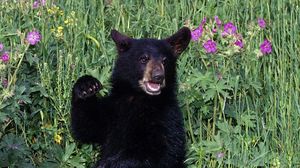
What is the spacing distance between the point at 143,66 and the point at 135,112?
324 millimetres

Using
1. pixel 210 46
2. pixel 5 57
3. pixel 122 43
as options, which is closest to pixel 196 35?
pixel 210 46

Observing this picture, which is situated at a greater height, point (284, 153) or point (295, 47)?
point (295, 47)

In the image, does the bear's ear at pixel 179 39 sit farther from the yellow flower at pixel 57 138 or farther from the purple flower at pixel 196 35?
the yellow flower at pixel 57 138

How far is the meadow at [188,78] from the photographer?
19.5 ft

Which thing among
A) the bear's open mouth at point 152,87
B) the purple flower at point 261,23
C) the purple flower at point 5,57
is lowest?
the bear's open mouth at point 152,87

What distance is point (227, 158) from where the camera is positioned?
19.9 ft

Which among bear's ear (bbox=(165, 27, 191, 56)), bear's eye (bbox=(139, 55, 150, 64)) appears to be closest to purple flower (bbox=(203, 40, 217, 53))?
bear's ear (bbox=(165, 27, 191, 56))

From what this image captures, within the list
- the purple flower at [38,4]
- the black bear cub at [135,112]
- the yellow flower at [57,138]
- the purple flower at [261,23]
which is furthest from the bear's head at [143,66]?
the purple flower at [261,23]

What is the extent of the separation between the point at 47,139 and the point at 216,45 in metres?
1.53

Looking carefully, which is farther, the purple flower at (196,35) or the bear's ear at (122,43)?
the purple flower at (196,35)

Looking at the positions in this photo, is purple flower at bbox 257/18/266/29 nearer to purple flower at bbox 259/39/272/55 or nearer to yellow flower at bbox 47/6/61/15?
purple flower at bbox 259/39/272/55

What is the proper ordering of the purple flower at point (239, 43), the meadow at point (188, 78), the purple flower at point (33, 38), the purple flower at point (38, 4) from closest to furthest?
the purple flower at point (33, 38)
the meadow at point (188, 78)
the purple flower at point (239, 43)
the purple flower at point (38, 4)

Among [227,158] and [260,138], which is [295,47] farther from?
[227,158]

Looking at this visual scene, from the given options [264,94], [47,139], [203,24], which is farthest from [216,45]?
[47,139]
